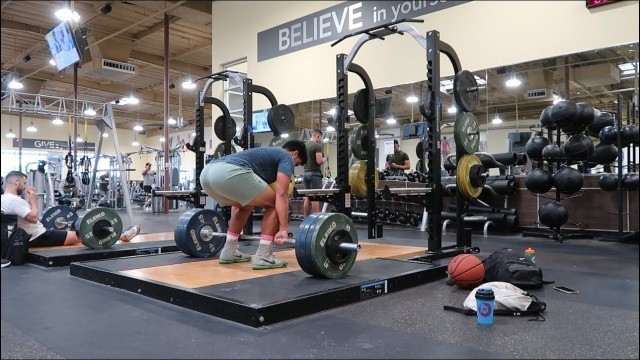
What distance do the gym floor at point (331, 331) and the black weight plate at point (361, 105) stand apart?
7.63ft

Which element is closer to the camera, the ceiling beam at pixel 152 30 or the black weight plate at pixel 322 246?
the black weight plate at pixel 322 246

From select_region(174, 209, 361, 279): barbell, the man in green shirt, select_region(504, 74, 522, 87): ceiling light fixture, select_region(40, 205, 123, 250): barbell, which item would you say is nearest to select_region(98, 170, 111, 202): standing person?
the man in green shirt

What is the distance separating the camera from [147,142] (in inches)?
904

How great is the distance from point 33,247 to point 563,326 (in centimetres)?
415

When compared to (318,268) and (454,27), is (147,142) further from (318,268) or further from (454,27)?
(318,268)

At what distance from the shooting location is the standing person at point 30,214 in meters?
3.25

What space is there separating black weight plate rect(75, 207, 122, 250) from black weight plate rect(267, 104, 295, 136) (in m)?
1.98

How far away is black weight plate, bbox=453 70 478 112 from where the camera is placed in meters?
3.71

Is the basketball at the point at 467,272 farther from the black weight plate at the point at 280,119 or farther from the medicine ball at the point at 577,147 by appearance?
the black weight plate at the point at 280,119

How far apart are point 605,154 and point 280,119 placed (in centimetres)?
359

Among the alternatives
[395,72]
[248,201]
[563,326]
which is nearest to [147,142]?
[395,72]

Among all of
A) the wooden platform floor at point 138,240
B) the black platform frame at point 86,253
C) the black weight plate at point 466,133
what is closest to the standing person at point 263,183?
the black weight plate at point 466,133

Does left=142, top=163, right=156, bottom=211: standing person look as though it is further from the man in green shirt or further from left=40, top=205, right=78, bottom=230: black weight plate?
the man in green shirt

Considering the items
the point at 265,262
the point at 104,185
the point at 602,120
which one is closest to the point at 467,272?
the point at 265,262
